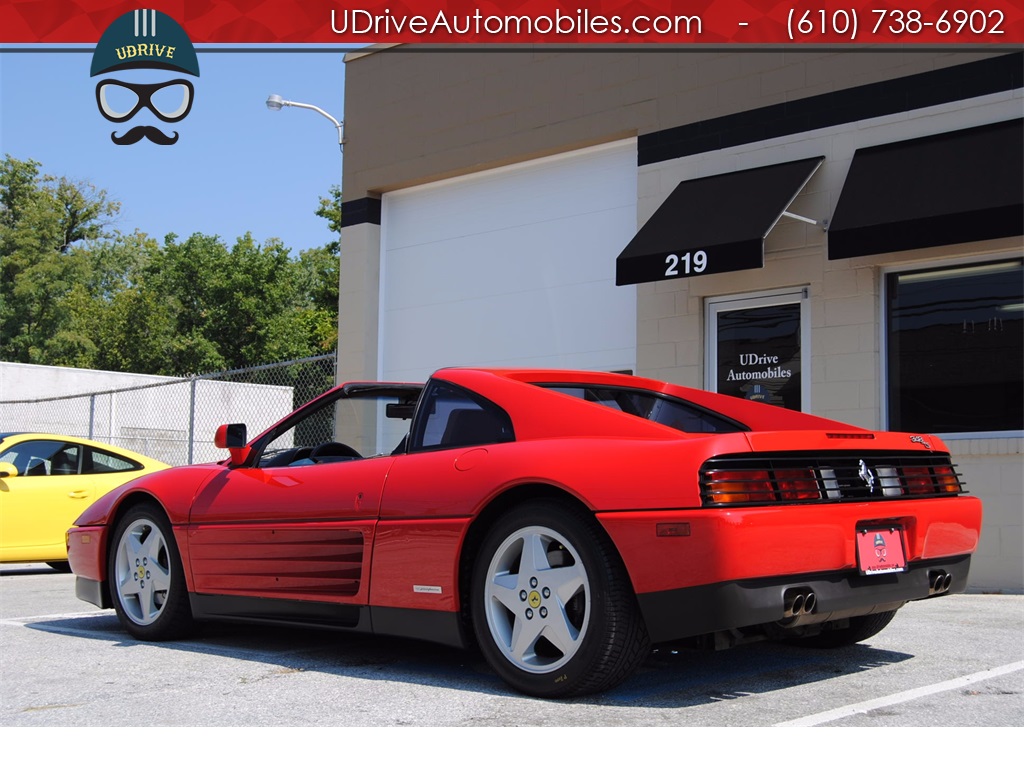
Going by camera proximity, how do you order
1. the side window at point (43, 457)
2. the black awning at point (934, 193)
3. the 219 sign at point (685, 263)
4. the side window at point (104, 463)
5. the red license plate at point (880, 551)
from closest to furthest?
the red license plate at point (880, 551) < the black awning at point (934, 193) < the 219 sign at point (685, 263) < the side window at point (43, 457) < the side window at point (104, 463)

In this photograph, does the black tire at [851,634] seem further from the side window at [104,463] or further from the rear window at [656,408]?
the side window at [104,463]

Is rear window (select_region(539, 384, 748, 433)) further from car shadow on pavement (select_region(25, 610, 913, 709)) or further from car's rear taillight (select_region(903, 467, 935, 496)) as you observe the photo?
car shadow on pavement (select_region(25, 610, 913, 709))

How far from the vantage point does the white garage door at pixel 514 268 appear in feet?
39.4

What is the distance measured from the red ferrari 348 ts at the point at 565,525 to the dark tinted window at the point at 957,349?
4.55 metres

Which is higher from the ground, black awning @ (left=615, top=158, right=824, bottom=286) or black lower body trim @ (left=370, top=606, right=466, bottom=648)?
black awning @ (left=615, top=158, right=824, bottom=286)

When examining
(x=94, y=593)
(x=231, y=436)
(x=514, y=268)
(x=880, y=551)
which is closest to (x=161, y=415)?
(x=514, y=268)

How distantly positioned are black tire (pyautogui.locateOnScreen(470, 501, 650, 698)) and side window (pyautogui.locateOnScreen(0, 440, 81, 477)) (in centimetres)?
725

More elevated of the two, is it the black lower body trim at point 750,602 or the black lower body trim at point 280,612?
the black lower body trim at point 750,602

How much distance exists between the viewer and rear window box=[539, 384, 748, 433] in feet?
16.6

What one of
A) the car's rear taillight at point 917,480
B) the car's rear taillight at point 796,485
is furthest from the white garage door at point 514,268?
the car's rear taillight at point 796,485

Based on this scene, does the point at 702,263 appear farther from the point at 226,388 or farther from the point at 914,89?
the point at 226,388

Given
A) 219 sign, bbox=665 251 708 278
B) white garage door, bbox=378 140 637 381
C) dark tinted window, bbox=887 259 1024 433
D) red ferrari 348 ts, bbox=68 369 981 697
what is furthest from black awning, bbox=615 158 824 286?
red ferrari 348 ts, bbox=68 369 981 697

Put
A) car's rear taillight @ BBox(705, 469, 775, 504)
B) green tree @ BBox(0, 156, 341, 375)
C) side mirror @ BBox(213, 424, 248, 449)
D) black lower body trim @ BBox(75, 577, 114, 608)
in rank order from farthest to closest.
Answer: green tree @ BBox(0, 156, 341, 375) → black lower body trim @ BBox(75, 577, 114, 608) → side mirror @ BBox(213, 424, 248, 449) → car's rear taillight @ BBox(705, 469, 775, 504)
